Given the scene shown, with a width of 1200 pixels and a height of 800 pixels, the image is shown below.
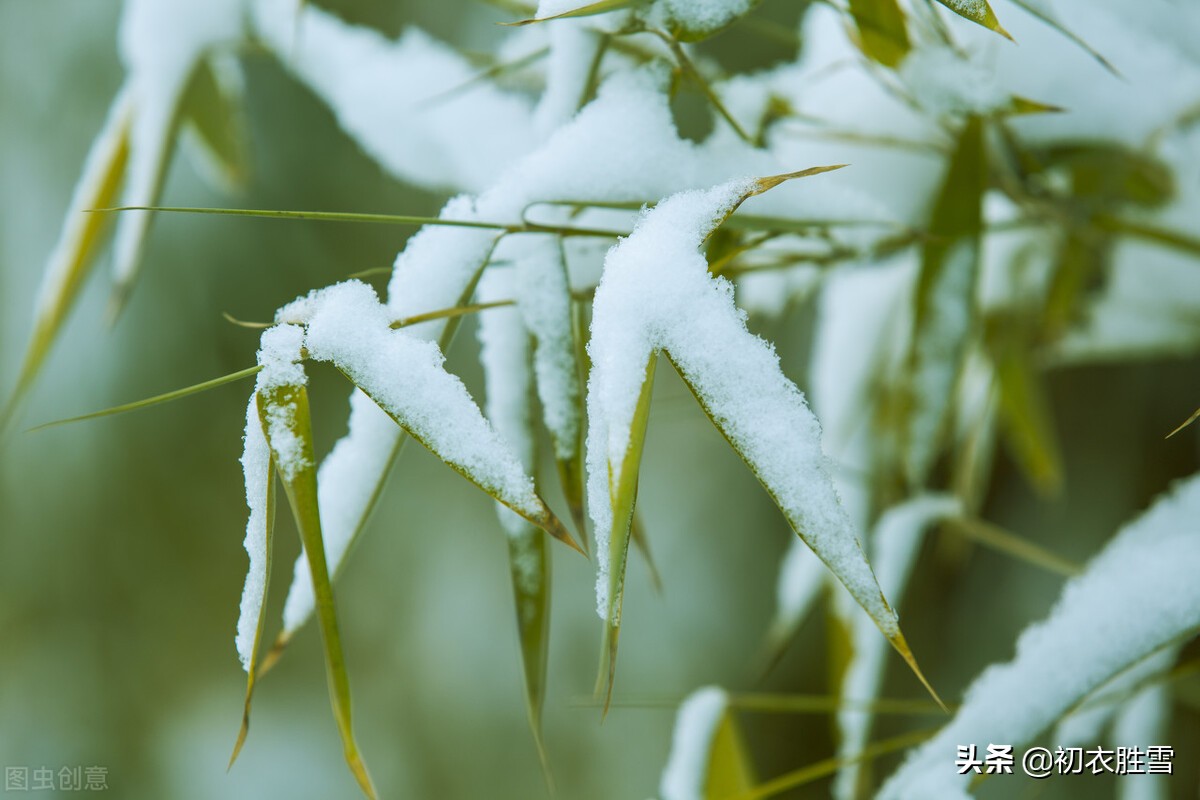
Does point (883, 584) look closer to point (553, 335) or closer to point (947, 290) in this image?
point (947, 290)

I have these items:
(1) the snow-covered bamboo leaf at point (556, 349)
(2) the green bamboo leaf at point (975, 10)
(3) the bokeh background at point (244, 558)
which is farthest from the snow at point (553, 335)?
(3) the bokeh background at point (244, 558)

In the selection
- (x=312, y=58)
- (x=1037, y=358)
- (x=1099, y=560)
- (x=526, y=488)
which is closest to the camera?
(x=526, y=488)

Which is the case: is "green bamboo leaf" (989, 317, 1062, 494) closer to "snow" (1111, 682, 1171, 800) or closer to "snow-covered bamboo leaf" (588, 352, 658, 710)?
"snow" (1111, 682, 1171, 800)

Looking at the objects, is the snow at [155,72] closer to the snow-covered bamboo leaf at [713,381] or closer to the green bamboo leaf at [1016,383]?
the snow-covered bamboo leaf at [713,381]

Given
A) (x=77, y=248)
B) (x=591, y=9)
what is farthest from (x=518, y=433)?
(x=77, y=248)

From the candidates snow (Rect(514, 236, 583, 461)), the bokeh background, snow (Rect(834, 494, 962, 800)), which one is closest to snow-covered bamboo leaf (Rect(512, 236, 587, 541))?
snow (Rect(514, 236, 583, 461))

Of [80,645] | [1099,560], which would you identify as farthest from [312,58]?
[80,645]

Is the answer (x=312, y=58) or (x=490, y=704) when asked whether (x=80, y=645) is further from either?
(x=312, y=58)
